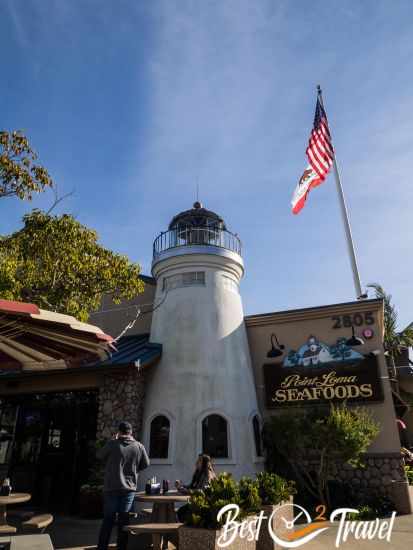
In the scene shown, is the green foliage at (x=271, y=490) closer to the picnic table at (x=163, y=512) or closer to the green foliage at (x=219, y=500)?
the green foliage at (x=219, y=500)

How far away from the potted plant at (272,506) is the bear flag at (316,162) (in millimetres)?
10013

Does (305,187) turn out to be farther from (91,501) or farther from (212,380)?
(91,501)

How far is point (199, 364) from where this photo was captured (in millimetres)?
13297

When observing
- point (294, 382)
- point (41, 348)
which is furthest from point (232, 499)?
point (294, 382)

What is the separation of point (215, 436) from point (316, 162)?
10380 mm

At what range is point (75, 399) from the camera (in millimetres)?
13547

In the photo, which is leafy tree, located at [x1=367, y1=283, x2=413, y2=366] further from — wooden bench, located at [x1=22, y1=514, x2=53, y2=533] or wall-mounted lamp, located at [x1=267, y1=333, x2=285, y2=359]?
wooden bench, located at [x1=22, y1=514, x2=53, y2=533]

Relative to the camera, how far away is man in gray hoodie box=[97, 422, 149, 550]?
6133 millimetres

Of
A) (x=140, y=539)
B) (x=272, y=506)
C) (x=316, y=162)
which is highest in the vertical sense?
(x=316, y=162)

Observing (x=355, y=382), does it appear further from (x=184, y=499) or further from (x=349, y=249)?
(x=184, y=499)

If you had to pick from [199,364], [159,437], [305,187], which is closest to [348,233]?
[305,187]

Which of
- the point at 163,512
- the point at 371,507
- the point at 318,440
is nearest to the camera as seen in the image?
the point at 163,512

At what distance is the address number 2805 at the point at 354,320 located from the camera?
538 inches

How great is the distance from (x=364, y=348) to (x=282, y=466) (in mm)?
4655
